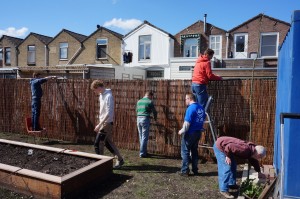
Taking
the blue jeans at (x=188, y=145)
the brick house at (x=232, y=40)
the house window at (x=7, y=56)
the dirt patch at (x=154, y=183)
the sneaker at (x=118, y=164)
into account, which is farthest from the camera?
the house window at (x=7, y=56)

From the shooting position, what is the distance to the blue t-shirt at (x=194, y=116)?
18.7ft

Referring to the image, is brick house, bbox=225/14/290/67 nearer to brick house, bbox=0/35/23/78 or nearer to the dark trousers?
the dark trousers

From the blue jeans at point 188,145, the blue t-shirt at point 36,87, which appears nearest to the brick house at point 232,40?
the blue t-shirt at point 36,87

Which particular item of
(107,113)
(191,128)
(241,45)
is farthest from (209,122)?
(241,45)

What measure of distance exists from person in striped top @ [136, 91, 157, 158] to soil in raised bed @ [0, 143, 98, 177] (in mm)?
1938

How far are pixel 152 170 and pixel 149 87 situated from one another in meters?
2.46

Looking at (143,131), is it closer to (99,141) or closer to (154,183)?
(99,141)

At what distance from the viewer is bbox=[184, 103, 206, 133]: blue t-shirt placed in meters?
5.71

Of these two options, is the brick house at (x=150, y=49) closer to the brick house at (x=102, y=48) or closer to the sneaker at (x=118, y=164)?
the brick house at (x=102, y=48)

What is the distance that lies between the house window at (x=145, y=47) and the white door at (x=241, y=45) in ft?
27.6

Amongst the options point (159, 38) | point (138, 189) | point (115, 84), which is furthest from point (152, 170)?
point (159, 38)

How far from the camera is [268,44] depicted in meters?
27.2

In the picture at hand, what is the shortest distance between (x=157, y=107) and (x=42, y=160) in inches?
128

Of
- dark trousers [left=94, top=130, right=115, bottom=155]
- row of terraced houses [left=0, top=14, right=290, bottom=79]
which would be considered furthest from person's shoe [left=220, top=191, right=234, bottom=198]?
row of terraced houses [left=0, top=14, right=290, bottom=79]
